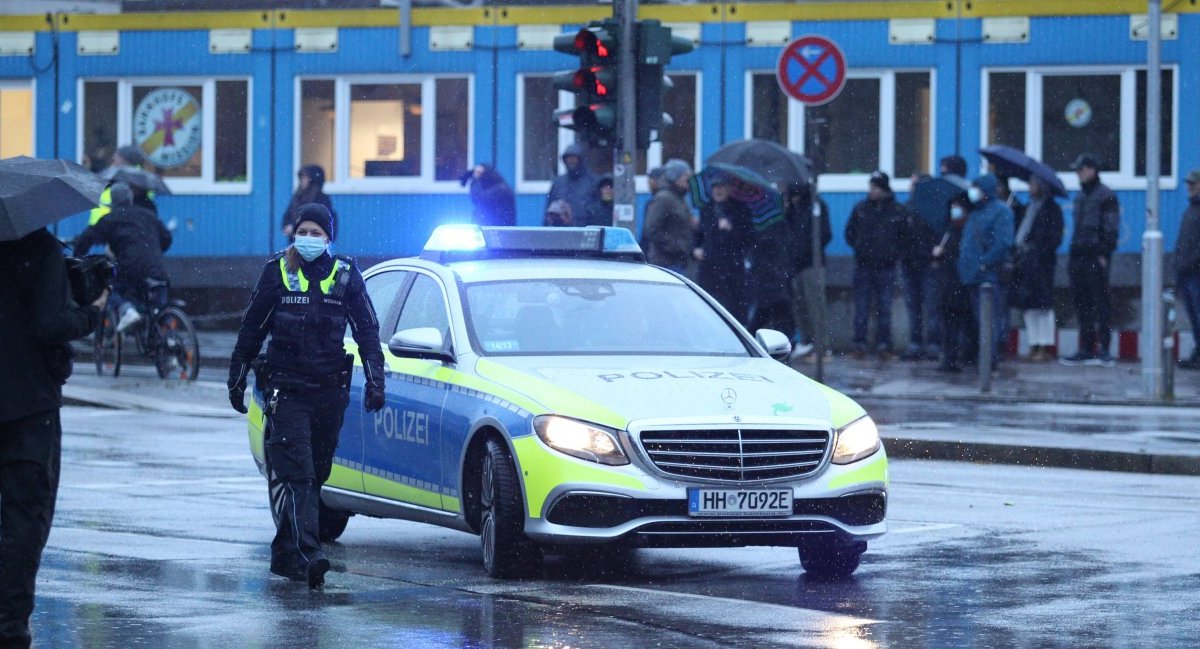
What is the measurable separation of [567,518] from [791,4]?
18324mm

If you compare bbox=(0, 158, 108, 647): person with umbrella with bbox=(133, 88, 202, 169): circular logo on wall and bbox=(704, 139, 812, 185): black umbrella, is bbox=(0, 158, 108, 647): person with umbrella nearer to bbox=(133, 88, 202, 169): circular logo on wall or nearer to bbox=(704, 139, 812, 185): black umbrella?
bbox=(704, 139, 812, 185): black umbrella

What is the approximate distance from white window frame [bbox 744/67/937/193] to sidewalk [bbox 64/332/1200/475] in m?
2.92

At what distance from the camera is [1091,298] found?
2392 centimetres

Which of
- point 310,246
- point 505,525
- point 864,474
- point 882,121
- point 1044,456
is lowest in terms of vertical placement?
point 1044,456

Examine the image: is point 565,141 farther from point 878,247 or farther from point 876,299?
point 878,247

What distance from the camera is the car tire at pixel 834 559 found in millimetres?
10250

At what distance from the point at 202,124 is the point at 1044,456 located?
15.9 m

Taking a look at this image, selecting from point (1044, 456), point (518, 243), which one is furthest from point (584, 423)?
point (1044, 456)

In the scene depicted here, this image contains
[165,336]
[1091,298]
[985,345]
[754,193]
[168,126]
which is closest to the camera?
[985,345]

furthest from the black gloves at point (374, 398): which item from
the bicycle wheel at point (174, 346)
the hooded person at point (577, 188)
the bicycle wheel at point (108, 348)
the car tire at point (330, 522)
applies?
the hooded person at point (577, 188)

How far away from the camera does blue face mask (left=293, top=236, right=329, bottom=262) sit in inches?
397

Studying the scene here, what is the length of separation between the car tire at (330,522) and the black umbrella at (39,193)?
3841 millimetres

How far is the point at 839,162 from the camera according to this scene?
27.7 m

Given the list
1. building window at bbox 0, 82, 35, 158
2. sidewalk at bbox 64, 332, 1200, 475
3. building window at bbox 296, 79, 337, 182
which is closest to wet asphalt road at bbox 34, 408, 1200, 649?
sidewalk at bbox 64, 332, 1200, 475
